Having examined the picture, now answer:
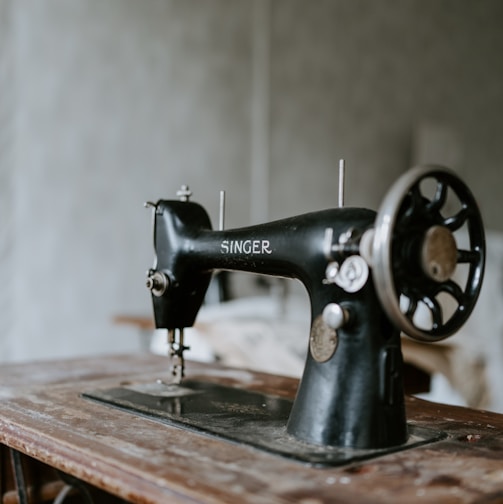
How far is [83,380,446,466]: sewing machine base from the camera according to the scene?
45.9 inches

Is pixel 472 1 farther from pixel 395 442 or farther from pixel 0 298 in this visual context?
pixel 395 442

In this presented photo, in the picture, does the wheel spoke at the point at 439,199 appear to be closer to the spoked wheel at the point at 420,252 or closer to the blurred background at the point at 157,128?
the spoked wheel at the point at 420,252

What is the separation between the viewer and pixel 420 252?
1143 millimetres

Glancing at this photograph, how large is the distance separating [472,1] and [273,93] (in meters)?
2.99

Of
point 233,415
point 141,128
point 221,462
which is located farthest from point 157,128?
point 221,462

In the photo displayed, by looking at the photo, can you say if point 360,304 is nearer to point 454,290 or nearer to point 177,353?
point 454,290

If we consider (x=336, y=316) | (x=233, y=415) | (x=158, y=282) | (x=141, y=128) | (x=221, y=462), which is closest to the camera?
(x=221, y=462)

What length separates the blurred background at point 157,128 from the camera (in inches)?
148

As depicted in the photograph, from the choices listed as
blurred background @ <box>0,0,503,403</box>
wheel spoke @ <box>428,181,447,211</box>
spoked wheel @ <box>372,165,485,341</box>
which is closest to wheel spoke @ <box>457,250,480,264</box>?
spoked wheel @ <box>372,165,485,341</box>

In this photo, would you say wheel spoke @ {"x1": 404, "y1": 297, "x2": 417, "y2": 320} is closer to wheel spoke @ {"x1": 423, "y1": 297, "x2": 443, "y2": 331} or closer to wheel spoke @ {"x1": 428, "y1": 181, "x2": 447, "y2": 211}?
wheel spoke @ {"x1": 423, "y1": 297, "x2": 443, "y2": 331}

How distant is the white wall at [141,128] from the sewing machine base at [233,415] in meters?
2.26

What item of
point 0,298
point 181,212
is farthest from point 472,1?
point 181,212

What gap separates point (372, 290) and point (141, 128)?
3.22 m

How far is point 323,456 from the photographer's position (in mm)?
1134
